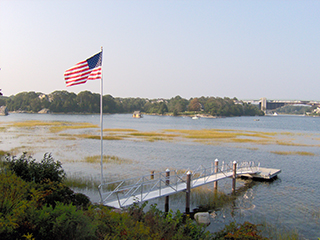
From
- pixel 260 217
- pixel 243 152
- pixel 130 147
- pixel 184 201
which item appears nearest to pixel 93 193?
pixel 184 201

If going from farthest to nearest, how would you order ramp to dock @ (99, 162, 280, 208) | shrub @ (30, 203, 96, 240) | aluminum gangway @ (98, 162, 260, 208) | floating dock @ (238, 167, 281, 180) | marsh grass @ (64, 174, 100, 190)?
1. floating dock @ (238, 167, 281, 180)
2. marsh grass @ (64, 174, 100, 190)
3. ramp to dock @ (99, 162, 280, 208)
4. aluminum gangway @ (98, 162, 260, 208)
5. shrub @ (30, 203, 96, 240)

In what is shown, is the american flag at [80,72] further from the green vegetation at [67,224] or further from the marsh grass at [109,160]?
the marsh grass at [109,160]

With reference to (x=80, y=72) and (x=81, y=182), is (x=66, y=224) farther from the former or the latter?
(x=81, y=182)

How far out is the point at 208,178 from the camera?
22359 mm

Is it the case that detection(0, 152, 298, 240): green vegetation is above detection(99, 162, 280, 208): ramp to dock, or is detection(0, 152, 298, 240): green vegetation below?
above

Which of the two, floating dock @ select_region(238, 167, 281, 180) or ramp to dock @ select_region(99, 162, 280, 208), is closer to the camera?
ramp to dock @ select_region(99, 162, 280, 208)

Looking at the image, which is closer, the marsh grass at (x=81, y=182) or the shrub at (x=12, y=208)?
the shrub at (x=12, y=208)

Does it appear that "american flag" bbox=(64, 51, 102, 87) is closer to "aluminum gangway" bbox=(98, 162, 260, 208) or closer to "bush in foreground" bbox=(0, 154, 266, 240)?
"aluminum gangway" bbox=(98, 162, 260, 208)

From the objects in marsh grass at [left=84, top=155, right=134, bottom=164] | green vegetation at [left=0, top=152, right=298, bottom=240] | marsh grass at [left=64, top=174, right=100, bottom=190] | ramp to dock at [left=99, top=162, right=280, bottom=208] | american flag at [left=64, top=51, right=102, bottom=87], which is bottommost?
marsh grass at [left=84, top=155, right=134, bottom=164]

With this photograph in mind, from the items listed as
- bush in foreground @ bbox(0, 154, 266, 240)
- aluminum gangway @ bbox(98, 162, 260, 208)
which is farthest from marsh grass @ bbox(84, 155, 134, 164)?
bush in foreground @ bbox(0, 154, 266, 240)

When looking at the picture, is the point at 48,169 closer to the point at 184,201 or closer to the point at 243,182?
the point at 184,201

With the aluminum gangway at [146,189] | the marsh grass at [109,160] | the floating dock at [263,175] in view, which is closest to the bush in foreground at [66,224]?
the aluminum gangway at [146,189]

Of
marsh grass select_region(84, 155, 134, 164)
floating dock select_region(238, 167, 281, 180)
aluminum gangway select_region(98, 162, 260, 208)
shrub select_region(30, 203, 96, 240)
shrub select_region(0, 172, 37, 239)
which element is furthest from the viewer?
marsh grass select_region(84, 155, 134, 164)

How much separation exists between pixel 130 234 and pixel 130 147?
38176mm
